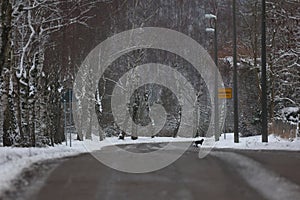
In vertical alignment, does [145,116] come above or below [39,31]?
below

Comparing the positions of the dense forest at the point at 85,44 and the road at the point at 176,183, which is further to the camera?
the dense forest at the point at 85,44

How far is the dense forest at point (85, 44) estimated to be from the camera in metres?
29.2

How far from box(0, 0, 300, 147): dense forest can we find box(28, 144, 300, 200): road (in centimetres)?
942

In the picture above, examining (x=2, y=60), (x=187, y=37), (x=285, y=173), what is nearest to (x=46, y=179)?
(x=285, y=173)

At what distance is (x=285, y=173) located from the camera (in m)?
14.0

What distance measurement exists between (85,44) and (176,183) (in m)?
31.0

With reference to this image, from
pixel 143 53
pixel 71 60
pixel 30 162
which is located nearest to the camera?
pixel 30 162

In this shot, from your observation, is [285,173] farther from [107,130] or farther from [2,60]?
[107,130]

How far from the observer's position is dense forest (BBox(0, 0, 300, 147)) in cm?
2925

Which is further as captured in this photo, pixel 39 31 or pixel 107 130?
pixel 107 130

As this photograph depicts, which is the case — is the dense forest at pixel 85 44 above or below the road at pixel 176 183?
above

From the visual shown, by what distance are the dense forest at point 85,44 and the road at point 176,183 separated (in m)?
9.42

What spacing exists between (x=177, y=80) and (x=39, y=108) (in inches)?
1040

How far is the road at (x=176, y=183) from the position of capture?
35.3 ft
